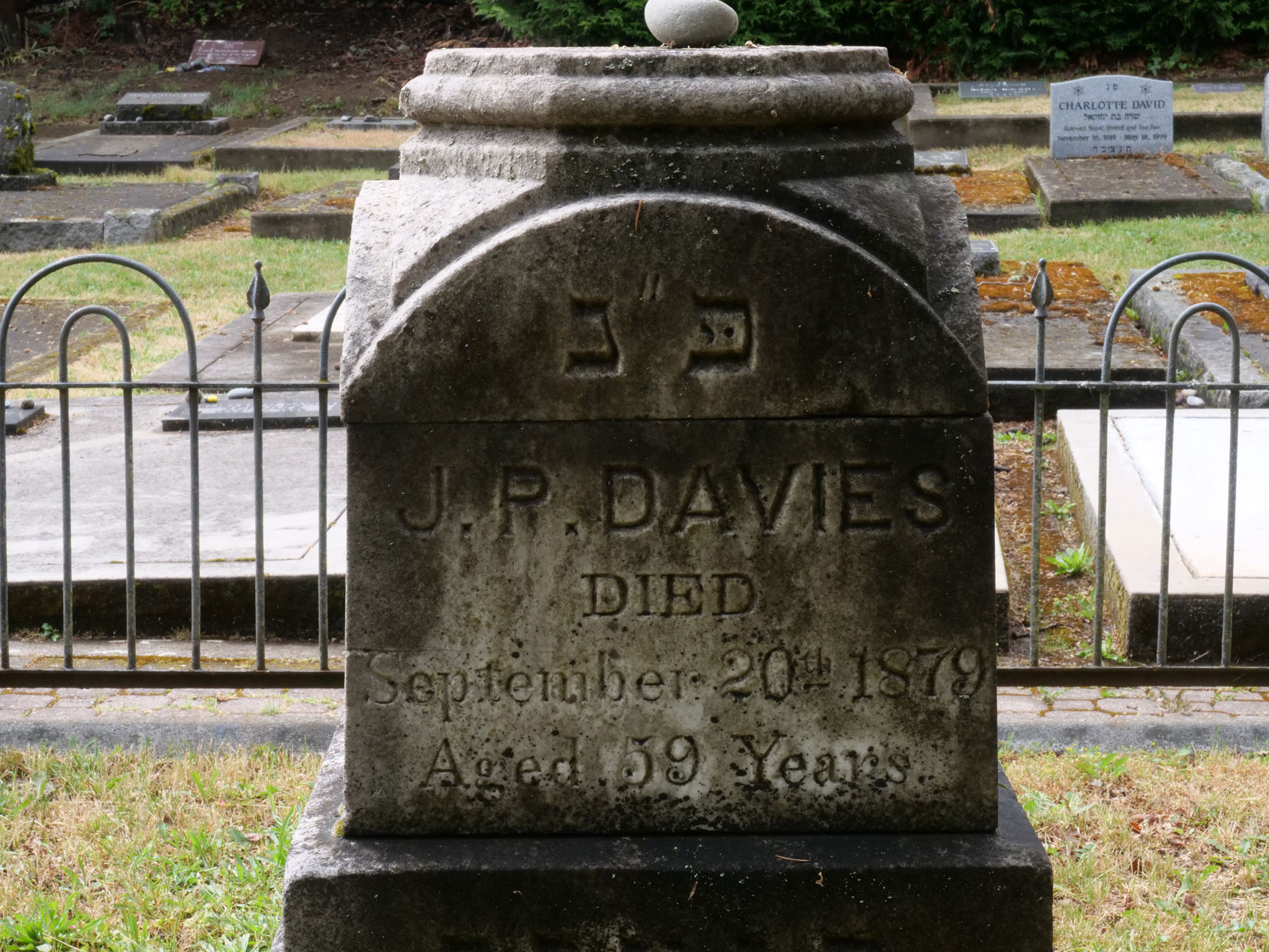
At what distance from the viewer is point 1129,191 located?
11828 mm

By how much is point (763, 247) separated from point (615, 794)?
0.83m

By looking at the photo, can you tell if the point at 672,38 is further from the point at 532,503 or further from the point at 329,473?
the point at 329,473

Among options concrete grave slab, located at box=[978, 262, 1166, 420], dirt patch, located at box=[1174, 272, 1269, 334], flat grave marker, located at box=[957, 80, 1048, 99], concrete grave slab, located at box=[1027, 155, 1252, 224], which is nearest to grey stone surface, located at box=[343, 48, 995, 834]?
concrete grave slab, located at box=[978, 262, 1166, 420]

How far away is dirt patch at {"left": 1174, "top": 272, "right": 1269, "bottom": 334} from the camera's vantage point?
24.0 ft

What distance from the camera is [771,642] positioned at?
2.19 meters

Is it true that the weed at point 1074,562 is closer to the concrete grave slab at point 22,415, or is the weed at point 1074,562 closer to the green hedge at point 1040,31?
the concrete grave slab at point 22,415

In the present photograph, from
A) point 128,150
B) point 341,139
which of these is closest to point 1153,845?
point 341,139

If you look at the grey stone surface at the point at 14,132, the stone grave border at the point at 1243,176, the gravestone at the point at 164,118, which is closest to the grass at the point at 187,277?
the grey stone surface at the point at 14,132

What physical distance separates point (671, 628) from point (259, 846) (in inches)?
60.7

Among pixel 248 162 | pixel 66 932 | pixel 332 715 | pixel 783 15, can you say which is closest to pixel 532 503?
pixel 66 932

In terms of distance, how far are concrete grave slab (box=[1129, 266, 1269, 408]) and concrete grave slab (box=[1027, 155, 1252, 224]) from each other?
8.69ft

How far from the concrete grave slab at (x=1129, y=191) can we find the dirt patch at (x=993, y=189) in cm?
14

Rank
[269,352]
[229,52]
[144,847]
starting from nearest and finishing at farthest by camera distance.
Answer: [144,847], [269,352], [229,52]

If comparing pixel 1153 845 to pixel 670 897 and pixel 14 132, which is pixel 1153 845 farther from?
pixel 14 132
